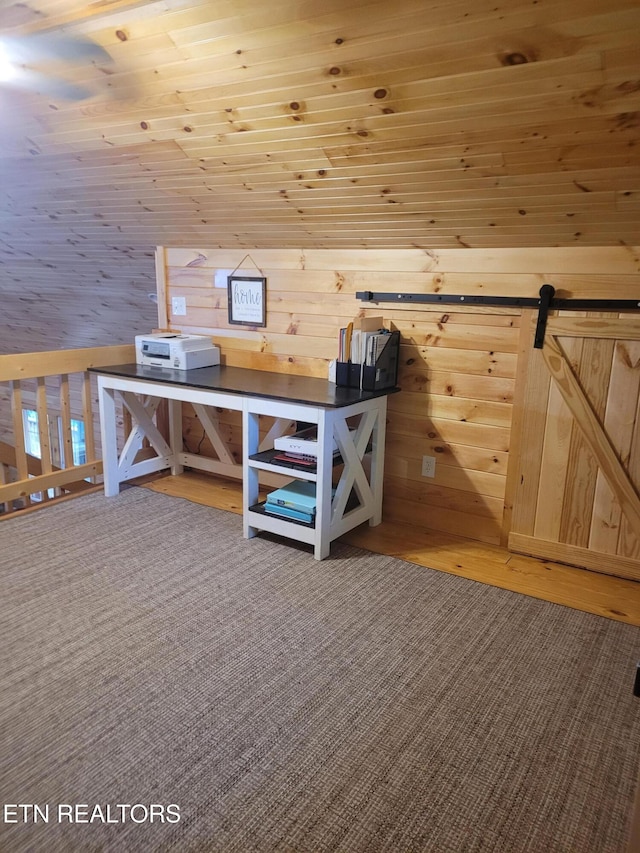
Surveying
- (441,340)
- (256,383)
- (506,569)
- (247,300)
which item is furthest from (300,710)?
(247,300)

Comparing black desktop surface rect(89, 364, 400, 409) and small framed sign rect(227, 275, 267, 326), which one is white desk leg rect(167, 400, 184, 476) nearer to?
black desktop surface rect(89, 364, 400, 409)

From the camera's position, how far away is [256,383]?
10.1 ft

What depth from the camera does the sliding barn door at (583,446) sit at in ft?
8.43

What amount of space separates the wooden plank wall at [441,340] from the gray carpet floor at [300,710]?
1.85 feet

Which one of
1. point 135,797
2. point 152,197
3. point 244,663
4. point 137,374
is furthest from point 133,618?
point 152,197

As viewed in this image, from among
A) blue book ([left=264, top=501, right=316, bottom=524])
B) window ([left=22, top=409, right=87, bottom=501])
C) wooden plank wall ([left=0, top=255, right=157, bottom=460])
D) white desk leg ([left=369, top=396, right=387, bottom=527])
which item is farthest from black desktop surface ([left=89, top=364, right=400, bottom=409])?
window ([left=22, top=409, right=87, bottom=501])

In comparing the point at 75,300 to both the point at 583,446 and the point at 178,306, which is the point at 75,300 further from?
the point at 583,446

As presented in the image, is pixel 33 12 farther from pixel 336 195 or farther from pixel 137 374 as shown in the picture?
pixel 137 374

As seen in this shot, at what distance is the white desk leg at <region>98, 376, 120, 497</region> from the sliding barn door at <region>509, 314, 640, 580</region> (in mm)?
2193

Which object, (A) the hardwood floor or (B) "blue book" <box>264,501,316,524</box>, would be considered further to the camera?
(B) "blue book" <box>264,501,316,524</box>

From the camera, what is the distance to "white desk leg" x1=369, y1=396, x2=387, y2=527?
3.04 metres

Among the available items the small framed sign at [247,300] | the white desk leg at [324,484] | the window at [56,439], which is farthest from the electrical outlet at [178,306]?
the window at [56,439]

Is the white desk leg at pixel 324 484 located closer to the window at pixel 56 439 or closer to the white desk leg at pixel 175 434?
the white desk leg at pixel 175 434

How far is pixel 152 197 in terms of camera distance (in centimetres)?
329
